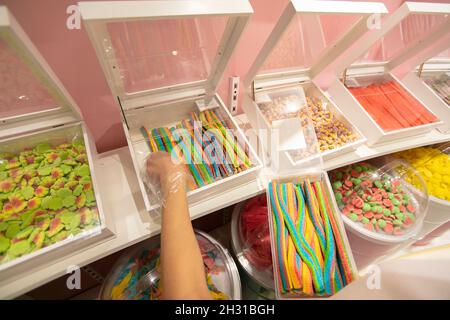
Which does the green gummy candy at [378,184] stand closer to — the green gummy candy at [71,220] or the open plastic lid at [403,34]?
the open plastic lid at [403,34]

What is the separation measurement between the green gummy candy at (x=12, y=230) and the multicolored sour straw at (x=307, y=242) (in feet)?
2.56

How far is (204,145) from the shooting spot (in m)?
0.82

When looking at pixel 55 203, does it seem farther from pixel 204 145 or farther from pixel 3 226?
pixel 204 145

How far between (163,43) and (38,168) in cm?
61

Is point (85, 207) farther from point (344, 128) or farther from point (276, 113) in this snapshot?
point (344, 128)

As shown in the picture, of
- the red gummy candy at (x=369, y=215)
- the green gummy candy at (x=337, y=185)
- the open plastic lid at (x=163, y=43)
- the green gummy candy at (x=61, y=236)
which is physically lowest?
the red gummy candy at (x=369, y=215)

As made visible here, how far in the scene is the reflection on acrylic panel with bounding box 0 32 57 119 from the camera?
1.66 ft

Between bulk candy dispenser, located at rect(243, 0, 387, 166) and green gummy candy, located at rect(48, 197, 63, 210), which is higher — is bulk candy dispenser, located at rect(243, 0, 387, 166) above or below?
above

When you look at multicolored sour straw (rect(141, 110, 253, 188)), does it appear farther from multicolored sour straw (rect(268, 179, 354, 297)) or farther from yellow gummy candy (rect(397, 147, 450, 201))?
yellow gummy candy (rect(397, 147, 450, 201))

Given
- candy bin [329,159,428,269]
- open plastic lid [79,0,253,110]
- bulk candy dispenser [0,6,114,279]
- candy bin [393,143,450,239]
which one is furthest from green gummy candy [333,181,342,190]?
bulk candy dispenser [0,6,114,279]

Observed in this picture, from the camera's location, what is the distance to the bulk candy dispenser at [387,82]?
85cm

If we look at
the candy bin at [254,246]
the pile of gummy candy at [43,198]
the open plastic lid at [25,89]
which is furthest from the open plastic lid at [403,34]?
the pile of gummy candy at [43,198]

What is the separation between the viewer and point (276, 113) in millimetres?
978

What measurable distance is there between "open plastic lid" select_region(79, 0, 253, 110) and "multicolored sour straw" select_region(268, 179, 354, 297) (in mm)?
555
